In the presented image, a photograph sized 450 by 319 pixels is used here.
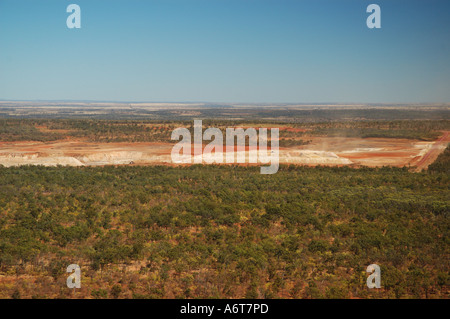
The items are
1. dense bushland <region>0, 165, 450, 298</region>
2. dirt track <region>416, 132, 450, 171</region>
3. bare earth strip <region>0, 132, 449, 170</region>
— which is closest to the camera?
dense bushland <region>0, 165, 450, 298</region>

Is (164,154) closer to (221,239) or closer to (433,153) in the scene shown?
(221,239)

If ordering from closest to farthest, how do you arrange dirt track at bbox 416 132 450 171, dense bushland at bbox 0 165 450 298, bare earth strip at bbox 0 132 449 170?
dense bushland at bbox 0 165 450 298 → dirt track at bbox 416 132 450 171 → bare earth strip at bbox 0 132 449 170

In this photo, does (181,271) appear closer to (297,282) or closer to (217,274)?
(217,274)

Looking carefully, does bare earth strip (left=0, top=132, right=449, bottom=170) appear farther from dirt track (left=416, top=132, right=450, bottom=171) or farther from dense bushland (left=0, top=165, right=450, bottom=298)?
dense bushland (left=0, top=165, right=450, bottom=298)

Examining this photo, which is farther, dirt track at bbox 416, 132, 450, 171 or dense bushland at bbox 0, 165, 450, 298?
dirt track at bbox 416, 132, 450, 171

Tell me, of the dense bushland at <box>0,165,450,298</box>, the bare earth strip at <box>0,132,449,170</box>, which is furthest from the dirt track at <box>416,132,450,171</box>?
the dense bushland at <box>0,165,450,298</box>
